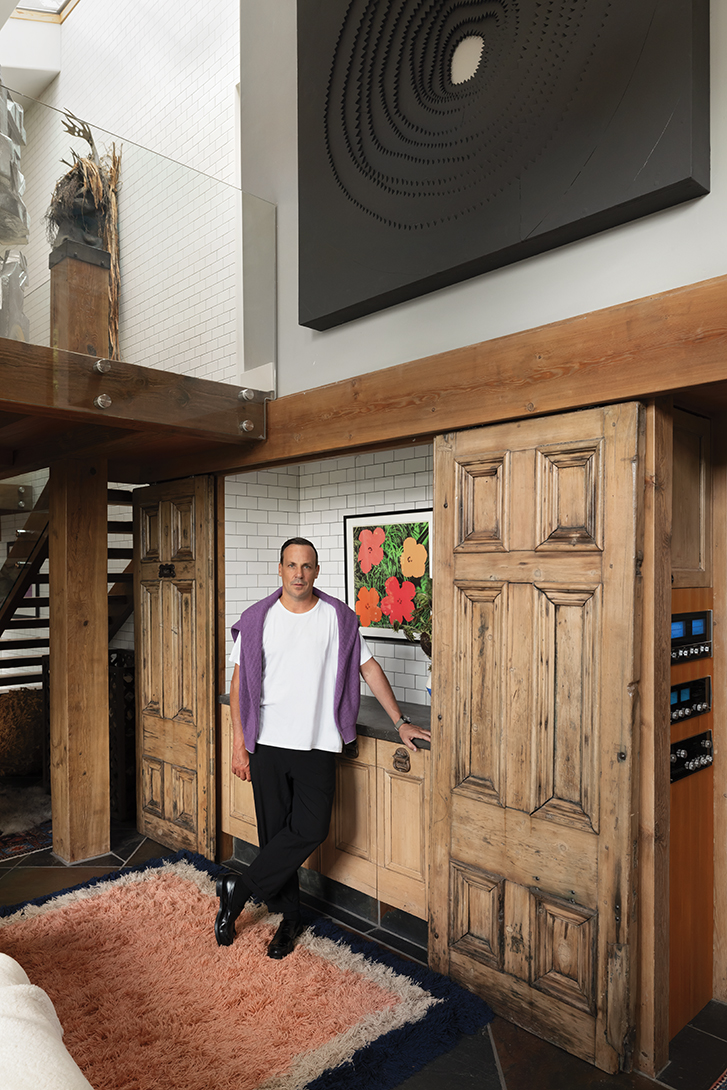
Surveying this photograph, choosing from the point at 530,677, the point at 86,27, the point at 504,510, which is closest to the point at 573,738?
the point at 530,677

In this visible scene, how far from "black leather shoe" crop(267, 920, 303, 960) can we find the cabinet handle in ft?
2.75

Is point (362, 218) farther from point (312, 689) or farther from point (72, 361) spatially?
point (312, 689)

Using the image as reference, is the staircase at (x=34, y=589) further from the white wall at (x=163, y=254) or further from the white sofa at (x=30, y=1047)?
the white sofa at (x=30, y=1047)

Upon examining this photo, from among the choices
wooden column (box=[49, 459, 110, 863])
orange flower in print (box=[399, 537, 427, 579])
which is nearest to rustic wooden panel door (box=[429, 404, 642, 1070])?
orange flower in print (box=[399, 537, 427, 579])

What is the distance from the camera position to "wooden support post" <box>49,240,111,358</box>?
3.16m

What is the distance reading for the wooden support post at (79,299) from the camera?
3160mm

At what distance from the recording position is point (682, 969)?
2.66m

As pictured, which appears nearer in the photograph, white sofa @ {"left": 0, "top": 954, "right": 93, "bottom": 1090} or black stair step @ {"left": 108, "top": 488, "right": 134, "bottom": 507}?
white sofa @ {"left": 0, "top": 954, "right": 93, "bottom": 1090}

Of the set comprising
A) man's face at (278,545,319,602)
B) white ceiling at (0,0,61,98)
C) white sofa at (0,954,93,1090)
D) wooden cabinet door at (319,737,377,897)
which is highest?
white ceiling at (0,0,61,98)

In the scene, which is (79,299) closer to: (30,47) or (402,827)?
(402,827)

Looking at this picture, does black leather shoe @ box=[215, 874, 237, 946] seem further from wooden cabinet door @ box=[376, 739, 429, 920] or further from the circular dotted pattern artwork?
the circular dotted pattern artwork

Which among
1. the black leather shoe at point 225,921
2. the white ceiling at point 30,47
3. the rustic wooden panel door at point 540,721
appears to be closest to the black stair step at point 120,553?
the black leather shoe at point 225,921

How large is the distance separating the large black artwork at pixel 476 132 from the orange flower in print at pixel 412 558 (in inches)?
53.8

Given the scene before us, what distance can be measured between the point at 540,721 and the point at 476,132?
223 cm
